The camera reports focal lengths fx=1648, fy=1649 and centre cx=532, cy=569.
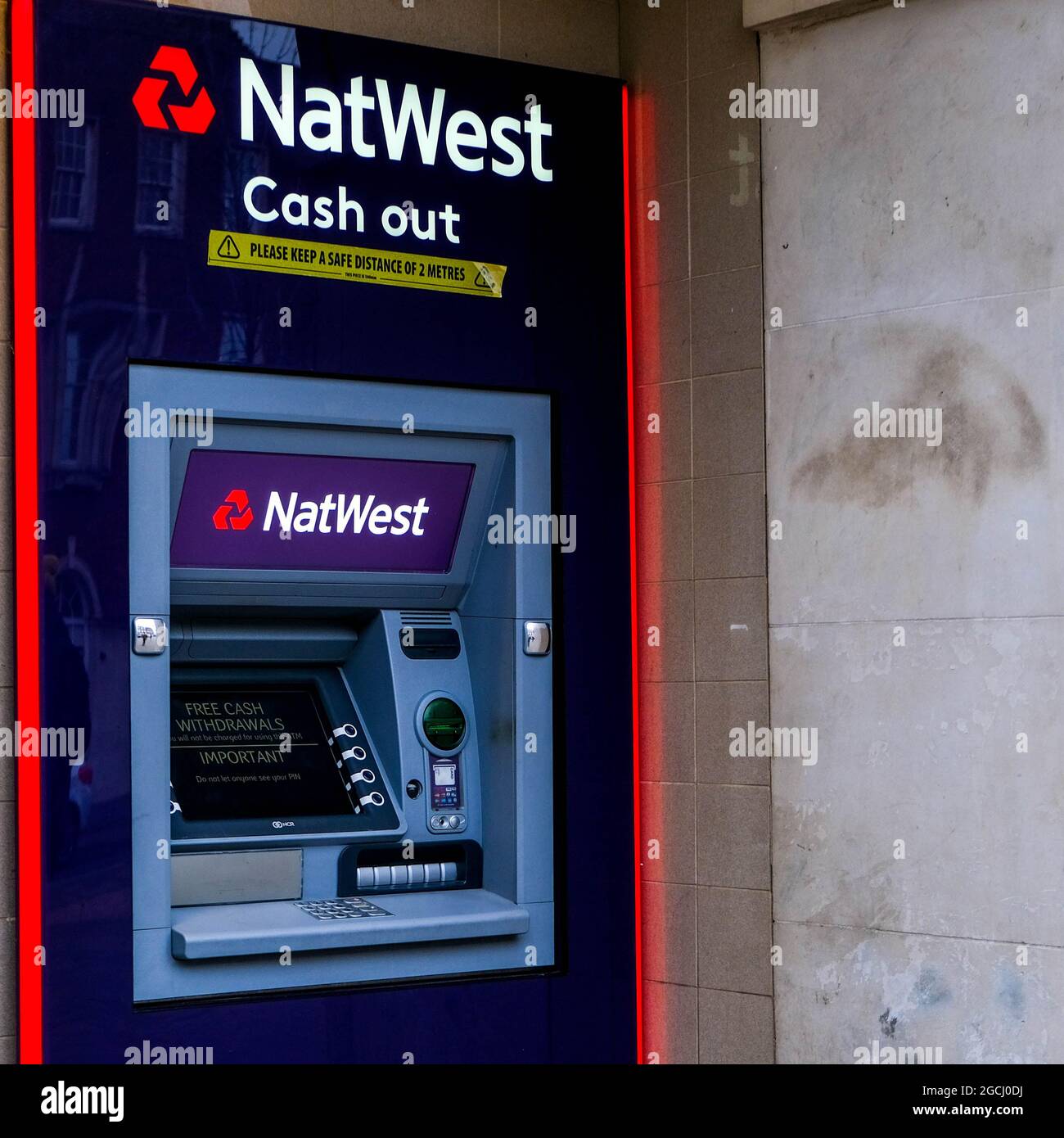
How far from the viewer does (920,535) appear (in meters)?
3.38

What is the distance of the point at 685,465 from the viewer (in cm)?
382

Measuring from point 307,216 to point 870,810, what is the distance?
5.64ft

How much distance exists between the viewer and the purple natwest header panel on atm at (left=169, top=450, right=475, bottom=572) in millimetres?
3436

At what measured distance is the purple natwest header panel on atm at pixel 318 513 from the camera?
3.44m

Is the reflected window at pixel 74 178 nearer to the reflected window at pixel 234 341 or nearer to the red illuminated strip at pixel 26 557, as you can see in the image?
the red illuminated strip at pixel 26 557

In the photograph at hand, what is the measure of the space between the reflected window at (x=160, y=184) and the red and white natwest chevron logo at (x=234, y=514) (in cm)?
55

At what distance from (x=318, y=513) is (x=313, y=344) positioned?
1.20 feet

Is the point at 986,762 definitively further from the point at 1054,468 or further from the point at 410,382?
the point at 410,382

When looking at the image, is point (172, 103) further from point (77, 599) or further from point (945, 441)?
point (945, 441)
